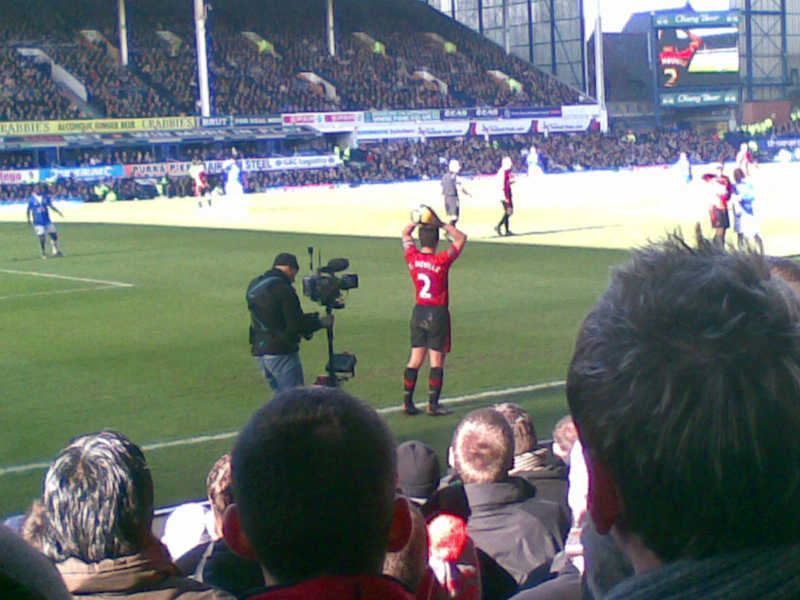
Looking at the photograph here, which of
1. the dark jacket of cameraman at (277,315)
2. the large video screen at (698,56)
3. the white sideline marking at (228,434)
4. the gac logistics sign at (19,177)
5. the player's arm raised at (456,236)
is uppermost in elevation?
the large video screen at (698,56)

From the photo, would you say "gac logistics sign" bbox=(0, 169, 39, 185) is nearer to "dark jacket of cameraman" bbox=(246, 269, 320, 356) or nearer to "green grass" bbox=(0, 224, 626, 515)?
"green grass" bbox=(0, 224, 626, 515)

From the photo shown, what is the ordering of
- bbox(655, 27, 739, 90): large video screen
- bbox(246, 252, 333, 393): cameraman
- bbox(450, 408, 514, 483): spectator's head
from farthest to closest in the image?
1. bbox(655, 27, 739, 90): large video screen
2. bbox(246, 252, 333, 393): cameraman
3. bbox(450, 408, 514, 483): spectator's head

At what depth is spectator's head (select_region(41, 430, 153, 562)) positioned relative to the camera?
10.2 ft

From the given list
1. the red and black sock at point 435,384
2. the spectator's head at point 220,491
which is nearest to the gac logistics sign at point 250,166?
the red and black sock at point 435,384

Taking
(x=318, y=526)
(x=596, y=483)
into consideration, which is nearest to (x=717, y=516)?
(x=596, y=483)

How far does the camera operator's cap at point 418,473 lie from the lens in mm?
5020

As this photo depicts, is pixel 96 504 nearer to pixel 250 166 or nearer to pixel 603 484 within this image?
pixel 603 484

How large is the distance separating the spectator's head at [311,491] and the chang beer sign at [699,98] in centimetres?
9002

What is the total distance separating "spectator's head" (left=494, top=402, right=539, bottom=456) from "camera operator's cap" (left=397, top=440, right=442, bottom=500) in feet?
2.80

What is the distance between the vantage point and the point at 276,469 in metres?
2.20

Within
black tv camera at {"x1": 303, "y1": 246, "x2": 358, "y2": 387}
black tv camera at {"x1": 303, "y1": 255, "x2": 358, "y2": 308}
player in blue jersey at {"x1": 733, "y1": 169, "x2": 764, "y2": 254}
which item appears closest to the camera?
black tv camera at {"x1": 303, "y1": 246, "x2": 358, "y2": 387}

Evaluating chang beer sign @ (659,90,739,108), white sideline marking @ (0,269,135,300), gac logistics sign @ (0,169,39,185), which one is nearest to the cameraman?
white sideline marking @ (0,269,135,300)

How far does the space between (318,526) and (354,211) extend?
124ft

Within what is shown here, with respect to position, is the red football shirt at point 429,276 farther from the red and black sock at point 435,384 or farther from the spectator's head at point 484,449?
the spectator's head at point 484,449
